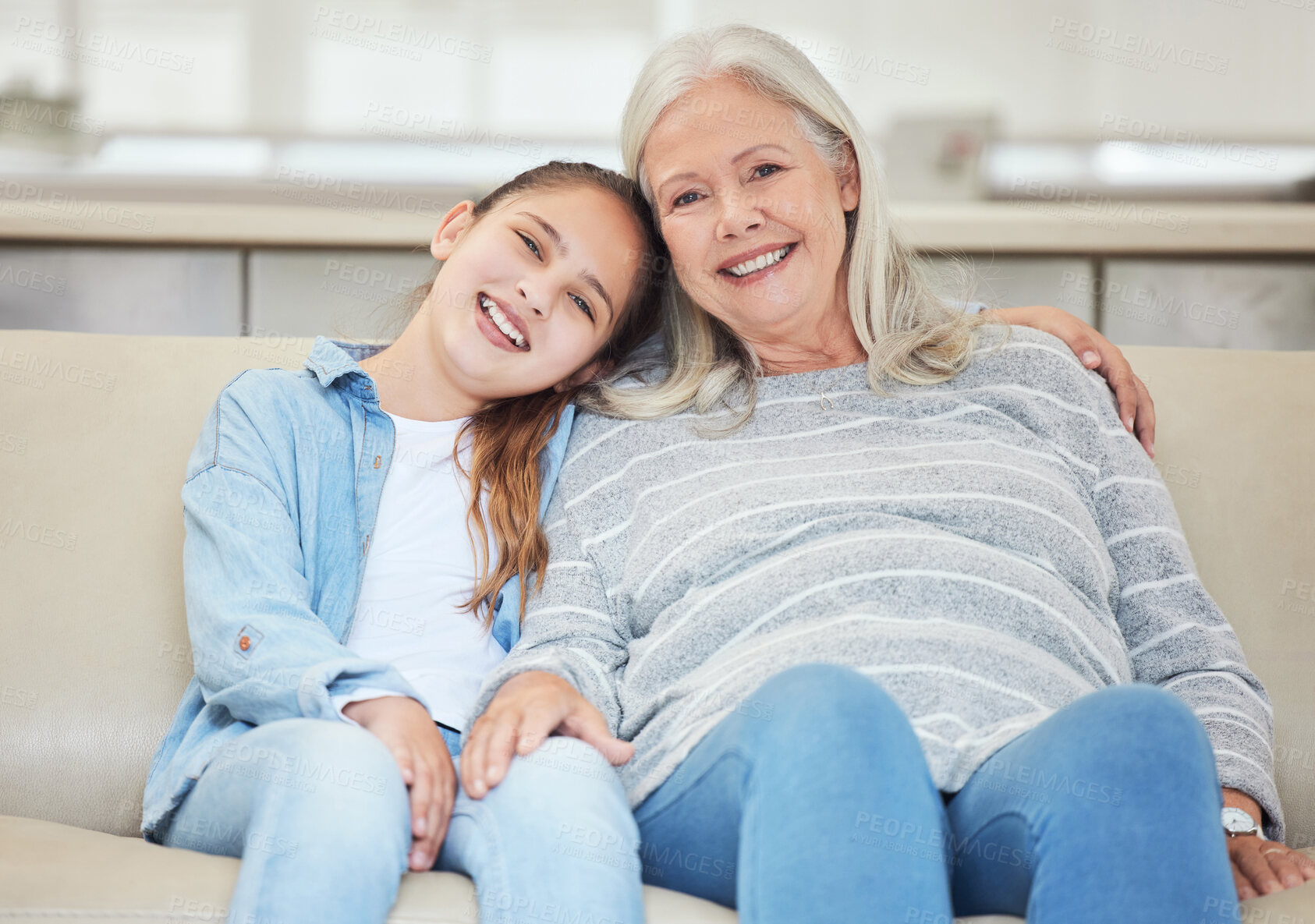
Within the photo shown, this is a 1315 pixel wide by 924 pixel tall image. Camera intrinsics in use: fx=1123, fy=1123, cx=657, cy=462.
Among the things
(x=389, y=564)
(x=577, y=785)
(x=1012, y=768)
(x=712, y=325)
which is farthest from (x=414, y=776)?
(x=712, y=325)

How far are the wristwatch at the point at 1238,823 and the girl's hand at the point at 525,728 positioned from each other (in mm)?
532

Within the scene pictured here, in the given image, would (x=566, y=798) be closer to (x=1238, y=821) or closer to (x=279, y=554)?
(x=279, y=554)

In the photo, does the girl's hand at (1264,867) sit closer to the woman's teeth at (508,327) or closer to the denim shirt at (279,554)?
the denim shirt at (279,554)

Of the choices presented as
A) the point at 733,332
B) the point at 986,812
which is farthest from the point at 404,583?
the point at 986,812

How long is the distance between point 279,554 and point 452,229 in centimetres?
53

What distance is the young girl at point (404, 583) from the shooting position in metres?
0.85

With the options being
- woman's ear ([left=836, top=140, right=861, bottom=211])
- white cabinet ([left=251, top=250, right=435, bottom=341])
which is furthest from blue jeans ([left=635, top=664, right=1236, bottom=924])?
white cabinet ([left=251, top=250, right=435, bottom=341])

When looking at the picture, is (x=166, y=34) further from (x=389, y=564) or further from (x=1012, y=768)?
(x=1012, y=768)

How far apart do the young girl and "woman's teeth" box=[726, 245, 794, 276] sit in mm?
146

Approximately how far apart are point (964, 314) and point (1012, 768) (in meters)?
0.70

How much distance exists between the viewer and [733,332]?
1.41 meters

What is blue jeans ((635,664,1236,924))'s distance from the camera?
0.71 m

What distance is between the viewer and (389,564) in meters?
1.21

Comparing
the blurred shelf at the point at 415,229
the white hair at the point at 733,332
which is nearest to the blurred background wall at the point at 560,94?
the blurred shelf at the point at 415,229
